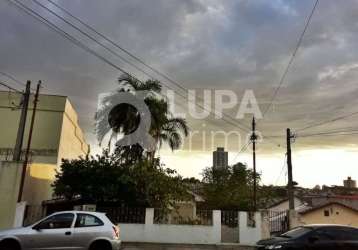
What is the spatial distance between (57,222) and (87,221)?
0.90m

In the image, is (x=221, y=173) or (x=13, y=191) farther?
(x=221, y=173)

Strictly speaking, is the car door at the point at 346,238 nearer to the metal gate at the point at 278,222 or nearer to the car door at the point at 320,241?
the car door at the point at 320,241

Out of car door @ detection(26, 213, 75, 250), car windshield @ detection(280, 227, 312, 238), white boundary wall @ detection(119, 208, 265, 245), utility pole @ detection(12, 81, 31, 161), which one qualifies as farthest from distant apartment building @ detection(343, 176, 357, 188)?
car door @ detection(26, 213, 75, 250)

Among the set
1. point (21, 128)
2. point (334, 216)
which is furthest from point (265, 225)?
point (334, 216)

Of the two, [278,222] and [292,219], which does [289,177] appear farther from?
[278,222]

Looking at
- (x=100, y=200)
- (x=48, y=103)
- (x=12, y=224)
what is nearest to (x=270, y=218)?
(x=100, y=200)

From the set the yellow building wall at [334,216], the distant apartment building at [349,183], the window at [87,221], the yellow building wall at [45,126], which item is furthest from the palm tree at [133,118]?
the distant apartment building at [349,183]

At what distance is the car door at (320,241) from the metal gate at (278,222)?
12.0m

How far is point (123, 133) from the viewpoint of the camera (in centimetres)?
2714

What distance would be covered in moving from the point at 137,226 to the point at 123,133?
24.4 ft

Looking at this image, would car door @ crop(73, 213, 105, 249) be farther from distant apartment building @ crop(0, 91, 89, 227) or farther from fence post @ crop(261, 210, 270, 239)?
distant apartment building @ crop(0, 91, 89, 227)

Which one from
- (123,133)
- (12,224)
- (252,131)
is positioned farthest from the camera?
(252,131)

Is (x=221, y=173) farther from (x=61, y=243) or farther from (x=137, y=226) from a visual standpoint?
(x=61, y=243)

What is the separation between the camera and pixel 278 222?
957 inches
